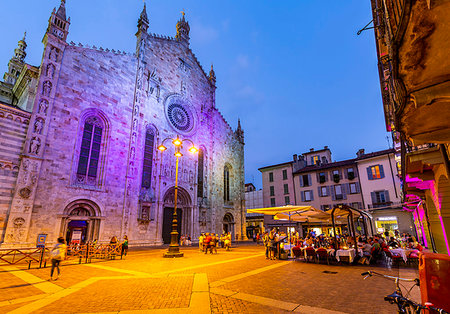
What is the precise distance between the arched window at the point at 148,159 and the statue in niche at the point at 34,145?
846 cm

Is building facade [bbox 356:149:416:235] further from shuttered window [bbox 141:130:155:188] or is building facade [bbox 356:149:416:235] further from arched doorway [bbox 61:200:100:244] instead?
arched doorway [bbox 61:200:100:244]

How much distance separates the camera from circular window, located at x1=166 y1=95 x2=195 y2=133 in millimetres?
26094

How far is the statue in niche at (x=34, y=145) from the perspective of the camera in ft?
49.3

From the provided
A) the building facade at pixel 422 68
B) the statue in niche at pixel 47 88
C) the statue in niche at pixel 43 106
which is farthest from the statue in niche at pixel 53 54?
the building facade at pixel 422 68

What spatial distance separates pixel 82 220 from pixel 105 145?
6.38m

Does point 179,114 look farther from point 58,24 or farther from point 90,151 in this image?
point 58,24

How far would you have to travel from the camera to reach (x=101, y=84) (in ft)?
65.4

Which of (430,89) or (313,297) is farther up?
(430,89)

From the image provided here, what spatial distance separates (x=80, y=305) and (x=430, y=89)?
24.9ft

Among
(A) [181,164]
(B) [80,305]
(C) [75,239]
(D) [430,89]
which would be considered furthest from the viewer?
(A) [181,164]

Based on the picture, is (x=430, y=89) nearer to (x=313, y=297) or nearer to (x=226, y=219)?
(x=313, y=297)

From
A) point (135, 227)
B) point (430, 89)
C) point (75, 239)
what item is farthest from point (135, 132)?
point (430, 89)

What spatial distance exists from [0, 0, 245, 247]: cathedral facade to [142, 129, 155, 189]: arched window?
10 cm

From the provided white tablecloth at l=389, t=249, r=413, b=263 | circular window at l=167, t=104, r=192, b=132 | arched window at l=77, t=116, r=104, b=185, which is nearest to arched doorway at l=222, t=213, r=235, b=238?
circular window at l=167, t=104, r=192, b=132
